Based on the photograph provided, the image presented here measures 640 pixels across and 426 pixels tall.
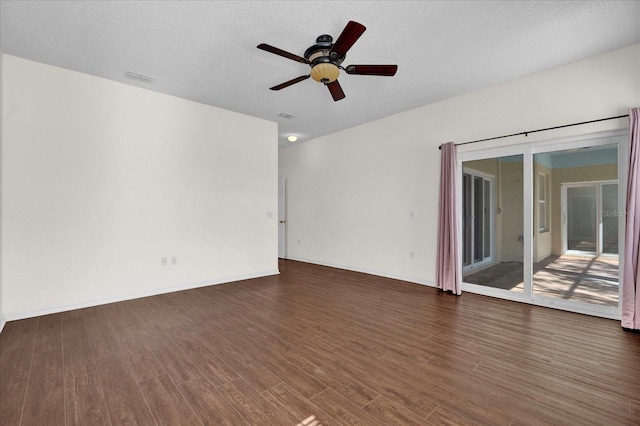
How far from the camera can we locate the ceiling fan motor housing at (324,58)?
8.86 feet

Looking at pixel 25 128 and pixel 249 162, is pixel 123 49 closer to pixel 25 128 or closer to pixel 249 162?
pixel 25 128

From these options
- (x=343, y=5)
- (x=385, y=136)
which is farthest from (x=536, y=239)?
(x=343, y=5)

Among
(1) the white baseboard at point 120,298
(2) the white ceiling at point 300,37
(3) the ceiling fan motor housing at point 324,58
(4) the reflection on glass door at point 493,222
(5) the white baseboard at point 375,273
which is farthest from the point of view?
(5) the white baseboard at point 375,273

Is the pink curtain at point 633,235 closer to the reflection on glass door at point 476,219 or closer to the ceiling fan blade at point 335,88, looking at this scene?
the reflection on glass door at point 476,219

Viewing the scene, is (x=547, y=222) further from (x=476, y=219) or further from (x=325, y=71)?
(x=325, y=71)

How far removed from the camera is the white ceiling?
256 cm

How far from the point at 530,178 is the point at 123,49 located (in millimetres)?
5320

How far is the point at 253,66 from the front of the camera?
358 centimetres

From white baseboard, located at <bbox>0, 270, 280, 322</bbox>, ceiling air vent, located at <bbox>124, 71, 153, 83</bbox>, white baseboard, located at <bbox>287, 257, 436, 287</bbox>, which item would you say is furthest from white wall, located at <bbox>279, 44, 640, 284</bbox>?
ceiling air vent, located at <bbox>124, 71, 153, 83</bbox>

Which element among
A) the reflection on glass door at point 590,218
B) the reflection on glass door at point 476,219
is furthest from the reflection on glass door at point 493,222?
the reflection on glass door at point 590,218

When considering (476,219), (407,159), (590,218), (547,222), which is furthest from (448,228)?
(590,218)

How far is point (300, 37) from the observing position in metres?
2.94

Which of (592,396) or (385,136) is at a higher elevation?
(385,136)

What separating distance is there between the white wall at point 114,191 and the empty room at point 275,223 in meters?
0.03
